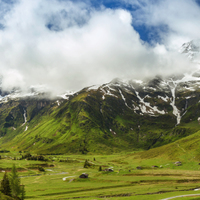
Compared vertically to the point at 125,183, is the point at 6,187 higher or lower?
higher

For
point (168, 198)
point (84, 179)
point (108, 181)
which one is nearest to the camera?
point (168, 198)

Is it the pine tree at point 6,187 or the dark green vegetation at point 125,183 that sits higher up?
the pine tree at point 6,187

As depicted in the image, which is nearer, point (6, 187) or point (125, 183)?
point (6, 187)

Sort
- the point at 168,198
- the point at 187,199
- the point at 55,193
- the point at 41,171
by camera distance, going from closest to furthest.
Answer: the point at 187,199
the point at 168,198
the point at 55,193
the point at 41,171

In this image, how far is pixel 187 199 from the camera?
177 feet

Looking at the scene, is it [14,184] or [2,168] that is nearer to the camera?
[14,184]

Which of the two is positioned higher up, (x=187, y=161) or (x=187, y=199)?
(x=187, y=199)

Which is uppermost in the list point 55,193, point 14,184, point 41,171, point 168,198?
point 14,184

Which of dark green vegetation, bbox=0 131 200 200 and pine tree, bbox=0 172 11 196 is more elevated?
pine tree, bbox=0 172 11 196

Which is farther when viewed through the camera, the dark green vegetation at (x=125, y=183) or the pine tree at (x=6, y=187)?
the dark green vegetation at (x=125, y=183)

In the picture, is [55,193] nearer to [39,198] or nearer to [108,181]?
[39,198]

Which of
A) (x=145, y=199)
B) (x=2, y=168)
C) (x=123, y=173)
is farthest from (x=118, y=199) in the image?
(x=2, y=168)

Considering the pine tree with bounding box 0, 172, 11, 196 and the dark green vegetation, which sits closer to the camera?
the pine tree with bounding box 0, 172, 11, 196

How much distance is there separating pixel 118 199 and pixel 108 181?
46121mm
